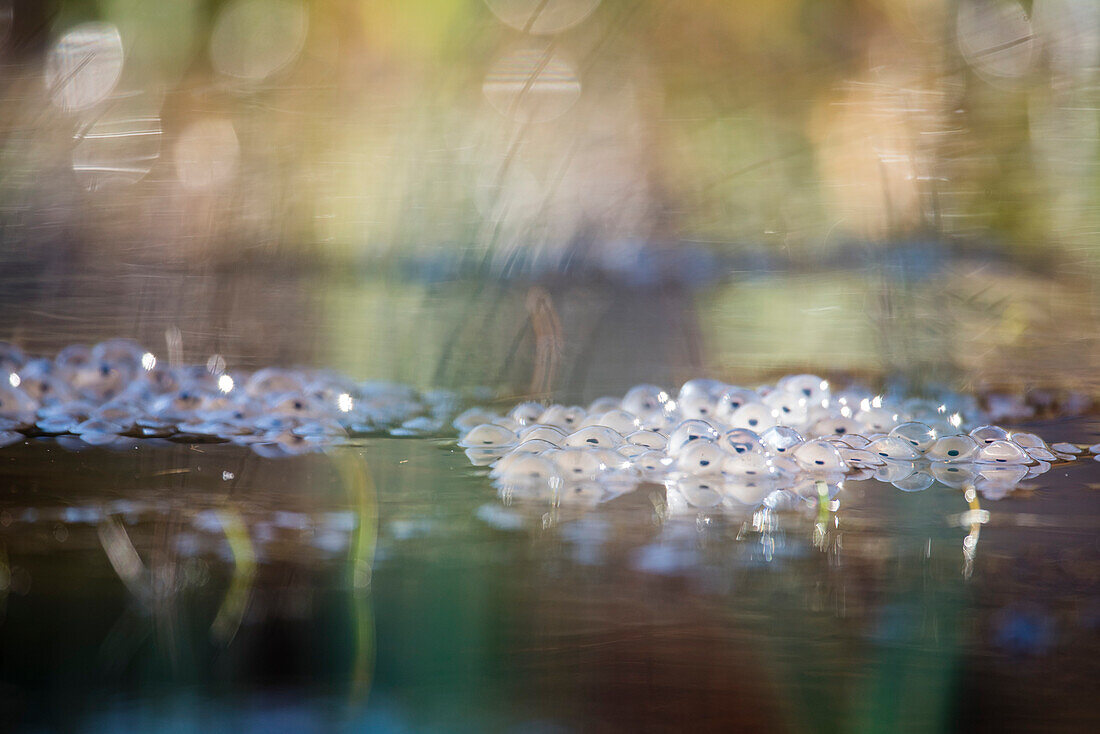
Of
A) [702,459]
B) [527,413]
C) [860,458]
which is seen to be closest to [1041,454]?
[860,458]

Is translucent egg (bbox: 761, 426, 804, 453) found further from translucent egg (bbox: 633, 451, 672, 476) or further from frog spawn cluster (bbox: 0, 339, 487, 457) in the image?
frog spawn cluster (bbox: 0, 339, 487, 457)

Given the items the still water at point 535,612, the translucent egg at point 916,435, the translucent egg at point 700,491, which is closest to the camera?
the still water at point 535,612

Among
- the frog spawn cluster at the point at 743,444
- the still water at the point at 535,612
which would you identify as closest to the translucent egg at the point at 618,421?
the frog spawn cluster at the point at 743,444

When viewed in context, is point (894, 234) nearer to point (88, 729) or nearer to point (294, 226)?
point (294, 226)

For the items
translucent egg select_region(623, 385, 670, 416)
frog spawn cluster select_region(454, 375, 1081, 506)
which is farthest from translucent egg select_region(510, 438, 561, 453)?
translucent egg select_region(623, 385, 670, 416)

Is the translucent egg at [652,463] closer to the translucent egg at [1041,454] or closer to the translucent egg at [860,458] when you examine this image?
the translucent egg at [860,458]

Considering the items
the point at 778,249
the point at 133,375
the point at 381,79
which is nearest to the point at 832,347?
the point at 778,249

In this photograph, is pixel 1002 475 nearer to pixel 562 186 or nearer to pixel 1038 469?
pixel 1038 469
